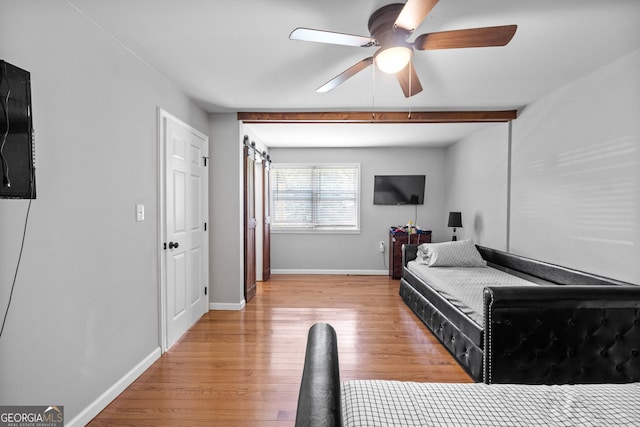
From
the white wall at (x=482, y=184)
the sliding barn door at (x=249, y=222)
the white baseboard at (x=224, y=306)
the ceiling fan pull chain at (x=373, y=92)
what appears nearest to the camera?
the ceiling fan pull chain at (x=373, y=92)

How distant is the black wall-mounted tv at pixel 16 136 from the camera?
1.35m

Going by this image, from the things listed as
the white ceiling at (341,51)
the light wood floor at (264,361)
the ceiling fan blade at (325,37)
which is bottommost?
the light wood floor at (264,361)

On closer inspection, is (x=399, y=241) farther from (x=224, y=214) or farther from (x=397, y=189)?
(x=224, y=214)

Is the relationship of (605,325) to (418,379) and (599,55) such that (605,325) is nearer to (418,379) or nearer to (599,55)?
(418,379)

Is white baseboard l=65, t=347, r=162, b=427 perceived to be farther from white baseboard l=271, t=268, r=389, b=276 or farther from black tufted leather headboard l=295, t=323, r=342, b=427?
white baseboard l=271, t=268, r=389, b=276

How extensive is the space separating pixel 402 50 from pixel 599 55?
5.72 ft

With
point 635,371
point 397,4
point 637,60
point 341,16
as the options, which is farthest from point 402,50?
point 635,371

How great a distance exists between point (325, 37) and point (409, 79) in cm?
88

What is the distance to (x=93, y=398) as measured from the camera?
196 centimetres

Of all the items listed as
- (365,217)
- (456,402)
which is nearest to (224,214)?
(365,217)

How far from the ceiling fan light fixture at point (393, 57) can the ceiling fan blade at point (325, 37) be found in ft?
0.29

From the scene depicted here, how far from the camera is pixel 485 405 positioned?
3.38 ft

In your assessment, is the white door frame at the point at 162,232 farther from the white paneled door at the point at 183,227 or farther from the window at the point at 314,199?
the window at the point at 314,199

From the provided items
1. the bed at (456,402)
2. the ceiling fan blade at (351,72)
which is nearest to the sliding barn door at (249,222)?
the ceiling fan blade at (351,72)
